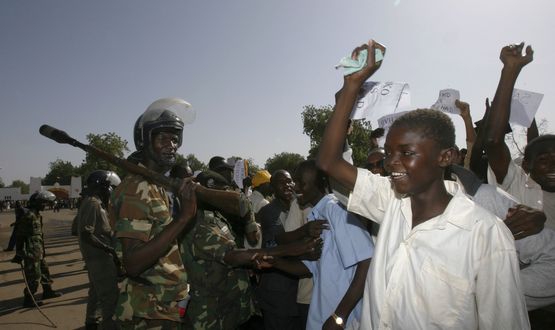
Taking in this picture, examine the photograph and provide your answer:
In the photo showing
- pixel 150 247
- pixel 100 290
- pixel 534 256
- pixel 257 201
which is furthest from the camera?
pixel 257 201

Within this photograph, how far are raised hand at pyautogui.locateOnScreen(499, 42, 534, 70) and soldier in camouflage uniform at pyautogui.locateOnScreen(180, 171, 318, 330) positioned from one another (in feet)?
6.69

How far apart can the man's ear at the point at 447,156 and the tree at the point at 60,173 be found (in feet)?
342

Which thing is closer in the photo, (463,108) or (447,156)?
(447,156)

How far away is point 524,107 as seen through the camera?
10.1 feet

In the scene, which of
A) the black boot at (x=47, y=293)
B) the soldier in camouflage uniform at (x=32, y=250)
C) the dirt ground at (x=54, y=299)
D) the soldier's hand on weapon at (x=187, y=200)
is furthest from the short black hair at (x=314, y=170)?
the black boot at (x=47, y=293)

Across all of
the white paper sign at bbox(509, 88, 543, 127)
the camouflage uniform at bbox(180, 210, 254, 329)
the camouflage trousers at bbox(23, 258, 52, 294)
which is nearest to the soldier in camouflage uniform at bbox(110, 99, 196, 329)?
the camouflage uniform at bbox(180, 210, 254, 329)

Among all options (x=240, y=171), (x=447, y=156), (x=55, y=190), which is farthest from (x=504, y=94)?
(x=55, y=190)

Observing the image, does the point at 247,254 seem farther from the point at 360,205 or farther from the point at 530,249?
the point at 530,249

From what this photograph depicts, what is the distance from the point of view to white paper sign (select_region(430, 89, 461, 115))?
3.96m

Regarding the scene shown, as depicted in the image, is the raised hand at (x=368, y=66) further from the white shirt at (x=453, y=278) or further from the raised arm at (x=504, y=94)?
the raised arm at (x=504, y=94)

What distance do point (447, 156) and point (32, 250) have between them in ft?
27.2

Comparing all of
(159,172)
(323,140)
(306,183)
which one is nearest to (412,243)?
(323,140)

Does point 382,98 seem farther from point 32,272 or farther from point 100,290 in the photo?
point 32,272

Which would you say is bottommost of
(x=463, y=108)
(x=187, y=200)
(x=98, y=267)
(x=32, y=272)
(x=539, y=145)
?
(x=32, y=272)
